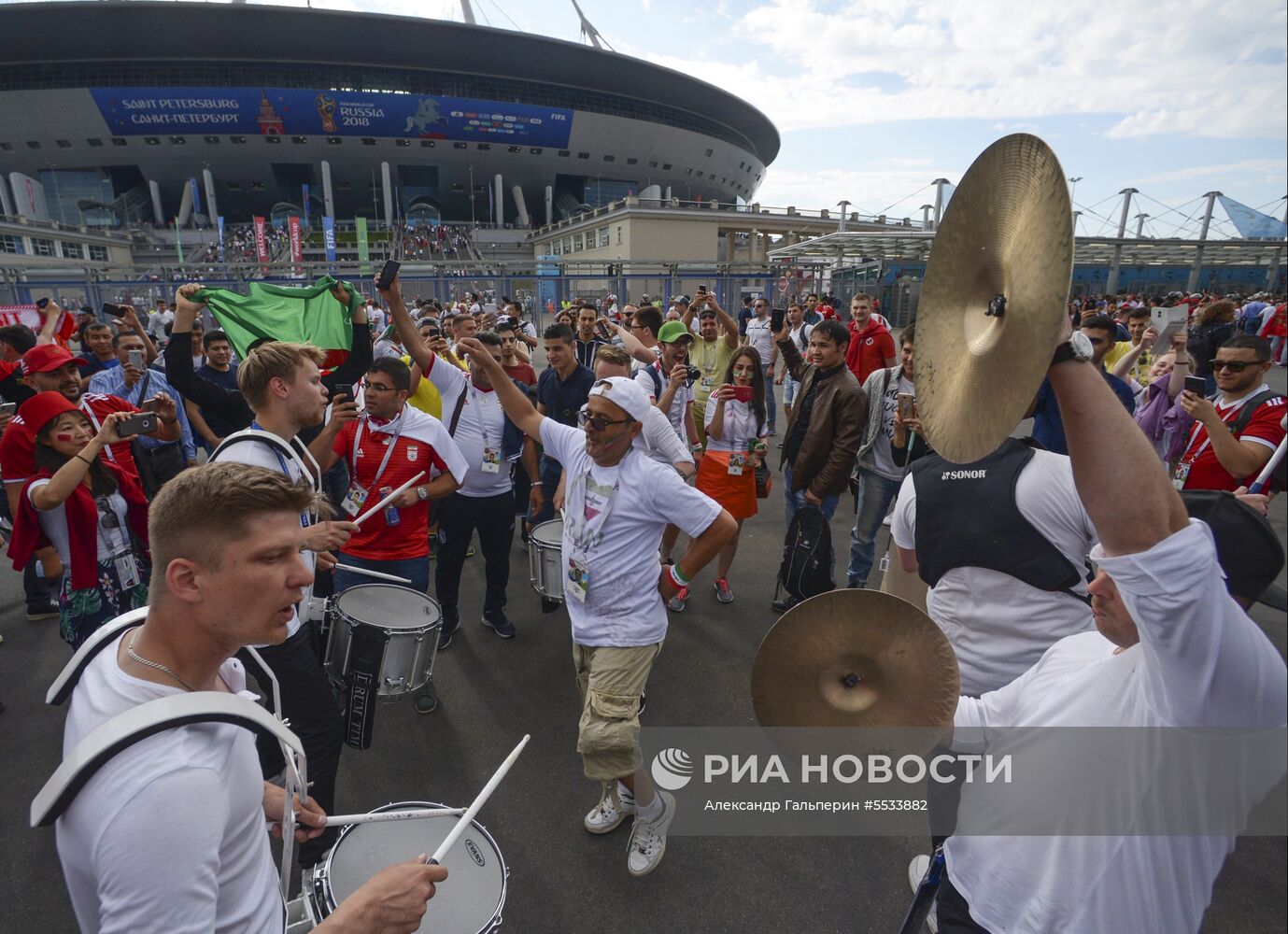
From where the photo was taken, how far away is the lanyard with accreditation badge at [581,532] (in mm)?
2926

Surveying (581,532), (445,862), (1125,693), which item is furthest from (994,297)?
(445,862)

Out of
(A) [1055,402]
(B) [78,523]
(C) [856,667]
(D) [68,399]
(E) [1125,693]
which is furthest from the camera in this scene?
(D) [68,399]

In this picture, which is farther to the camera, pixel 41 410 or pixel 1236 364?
pixel 1236 364

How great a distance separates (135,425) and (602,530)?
2570 mm

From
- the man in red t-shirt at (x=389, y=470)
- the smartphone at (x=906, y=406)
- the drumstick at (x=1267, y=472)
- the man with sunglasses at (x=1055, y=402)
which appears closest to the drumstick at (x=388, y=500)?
the man in red t-shirt at (x=389, y=470)

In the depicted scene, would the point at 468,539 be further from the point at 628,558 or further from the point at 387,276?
the point at 628,558

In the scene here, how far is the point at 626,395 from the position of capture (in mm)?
2922

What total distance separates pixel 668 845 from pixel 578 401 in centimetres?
373

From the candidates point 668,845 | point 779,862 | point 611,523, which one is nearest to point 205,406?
point 611,523

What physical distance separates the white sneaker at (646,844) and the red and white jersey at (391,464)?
218 cm

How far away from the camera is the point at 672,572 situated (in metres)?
3.06

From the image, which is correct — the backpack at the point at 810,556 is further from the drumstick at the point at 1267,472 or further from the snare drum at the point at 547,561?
the drumstick at the point at 1267,472

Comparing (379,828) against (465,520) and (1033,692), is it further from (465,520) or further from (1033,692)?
(465,520)

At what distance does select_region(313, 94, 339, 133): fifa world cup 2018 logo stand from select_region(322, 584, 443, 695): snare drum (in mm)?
67382
